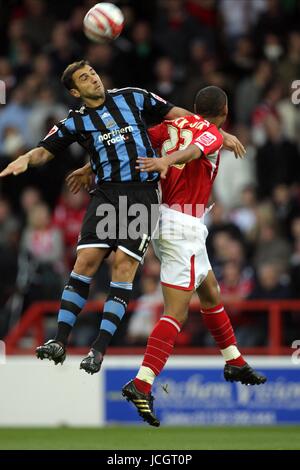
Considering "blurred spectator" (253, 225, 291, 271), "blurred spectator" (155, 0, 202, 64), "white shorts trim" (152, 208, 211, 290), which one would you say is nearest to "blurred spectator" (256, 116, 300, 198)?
"blurred spectator" (253, 225, 291, 271)

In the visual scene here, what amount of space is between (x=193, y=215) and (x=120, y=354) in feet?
15.2

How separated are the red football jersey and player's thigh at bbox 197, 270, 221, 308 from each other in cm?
54

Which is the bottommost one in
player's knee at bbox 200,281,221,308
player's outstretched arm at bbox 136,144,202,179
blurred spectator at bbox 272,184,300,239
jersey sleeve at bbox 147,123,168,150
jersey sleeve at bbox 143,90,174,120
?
player's knee at bbox 200,281,221,308

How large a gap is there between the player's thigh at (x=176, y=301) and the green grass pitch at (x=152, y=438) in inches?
45.8

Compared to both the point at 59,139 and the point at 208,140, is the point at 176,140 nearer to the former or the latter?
the point at 208,140

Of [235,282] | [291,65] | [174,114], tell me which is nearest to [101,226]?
[174,114]

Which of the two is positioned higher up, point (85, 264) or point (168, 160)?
point (168, 160)

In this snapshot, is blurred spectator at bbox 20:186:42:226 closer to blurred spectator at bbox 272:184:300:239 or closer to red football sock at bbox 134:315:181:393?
blurred spectator at bbox 272:184:300:239

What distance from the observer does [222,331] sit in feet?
35.9

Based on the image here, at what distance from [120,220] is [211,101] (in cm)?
126

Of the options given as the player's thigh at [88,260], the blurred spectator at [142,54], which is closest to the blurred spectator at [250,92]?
the blurred spectator at [142,54]

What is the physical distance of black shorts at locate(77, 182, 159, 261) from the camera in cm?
1042
